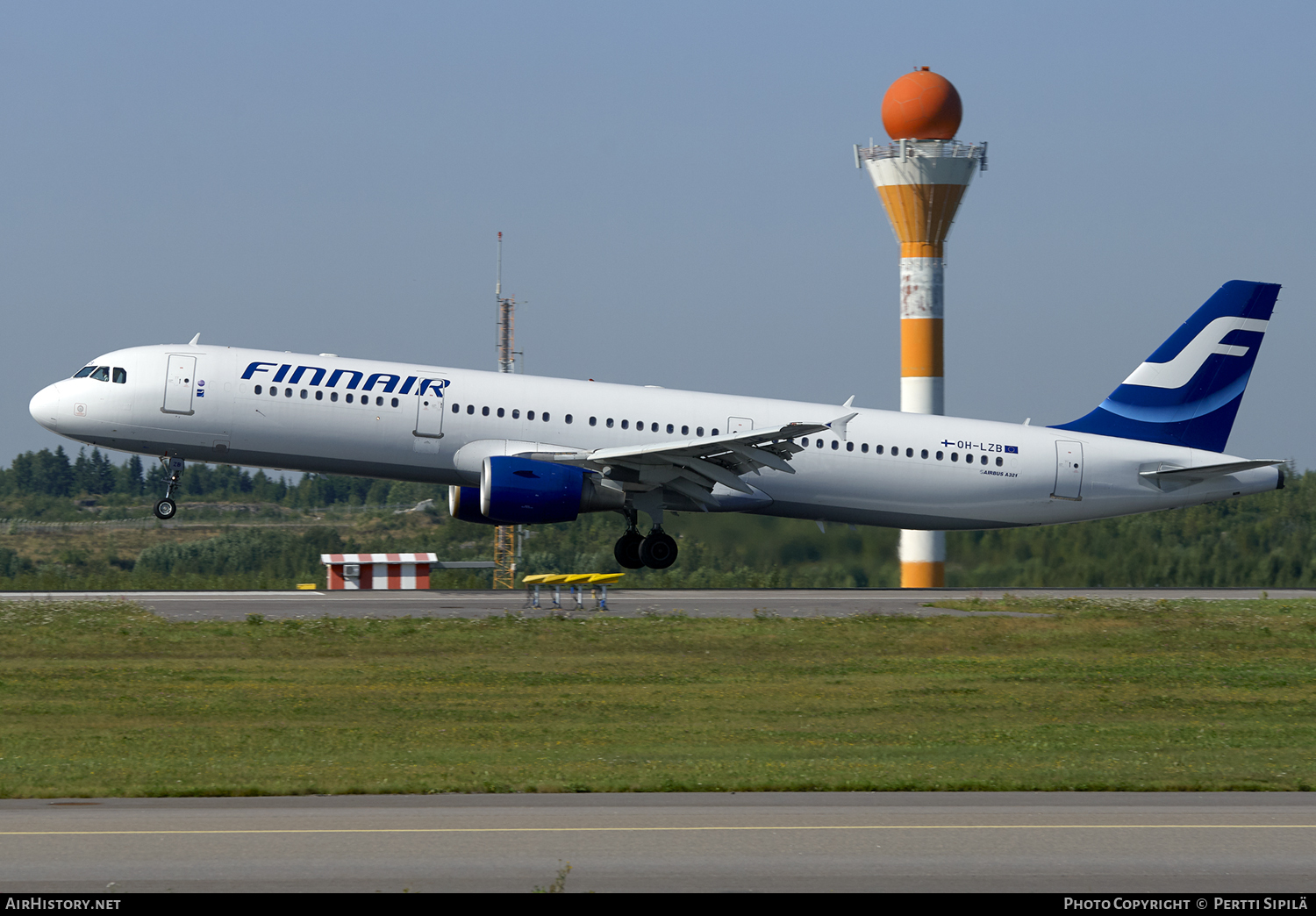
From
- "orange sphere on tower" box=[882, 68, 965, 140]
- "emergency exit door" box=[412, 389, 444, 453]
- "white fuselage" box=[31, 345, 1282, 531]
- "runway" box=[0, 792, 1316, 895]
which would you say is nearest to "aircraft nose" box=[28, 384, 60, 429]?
"white fuselage" box=[31, 345, 1282, 531]

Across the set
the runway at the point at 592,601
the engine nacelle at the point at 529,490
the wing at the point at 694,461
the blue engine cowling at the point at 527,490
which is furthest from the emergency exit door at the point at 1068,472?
the blue engine cowling at the point at 527,490

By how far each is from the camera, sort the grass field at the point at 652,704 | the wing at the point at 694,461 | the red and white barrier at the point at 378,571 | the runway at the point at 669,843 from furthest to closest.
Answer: the red and white barrier at the point at 378,571, the wing at the point at 694,461, the grass field at the point at 652,704, the runway at the point at 669,843

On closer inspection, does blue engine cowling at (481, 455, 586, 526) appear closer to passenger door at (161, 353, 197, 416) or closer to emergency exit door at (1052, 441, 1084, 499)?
passenger door at (161, 353, 197, 416)

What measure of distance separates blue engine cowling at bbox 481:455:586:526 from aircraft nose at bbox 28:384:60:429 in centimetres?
988

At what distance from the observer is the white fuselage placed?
32.6 meters

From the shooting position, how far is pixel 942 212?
53.9 m

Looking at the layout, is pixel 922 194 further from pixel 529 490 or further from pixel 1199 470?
pixel 529 490

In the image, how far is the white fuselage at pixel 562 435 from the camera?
32.6 meters

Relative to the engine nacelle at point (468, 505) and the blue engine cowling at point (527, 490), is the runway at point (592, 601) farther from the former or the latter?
the blue engine cowling at point (527, 490)

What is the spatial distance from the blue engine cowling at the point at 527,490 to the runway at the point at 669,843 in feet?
62.8

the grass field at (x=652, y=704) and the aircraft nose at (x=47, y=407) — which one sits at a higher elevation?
the aircraft nose at (x=47, y=407)

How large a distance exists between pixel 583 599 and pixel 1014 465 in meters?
11.7

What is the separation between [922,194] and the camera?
53.8 meters
